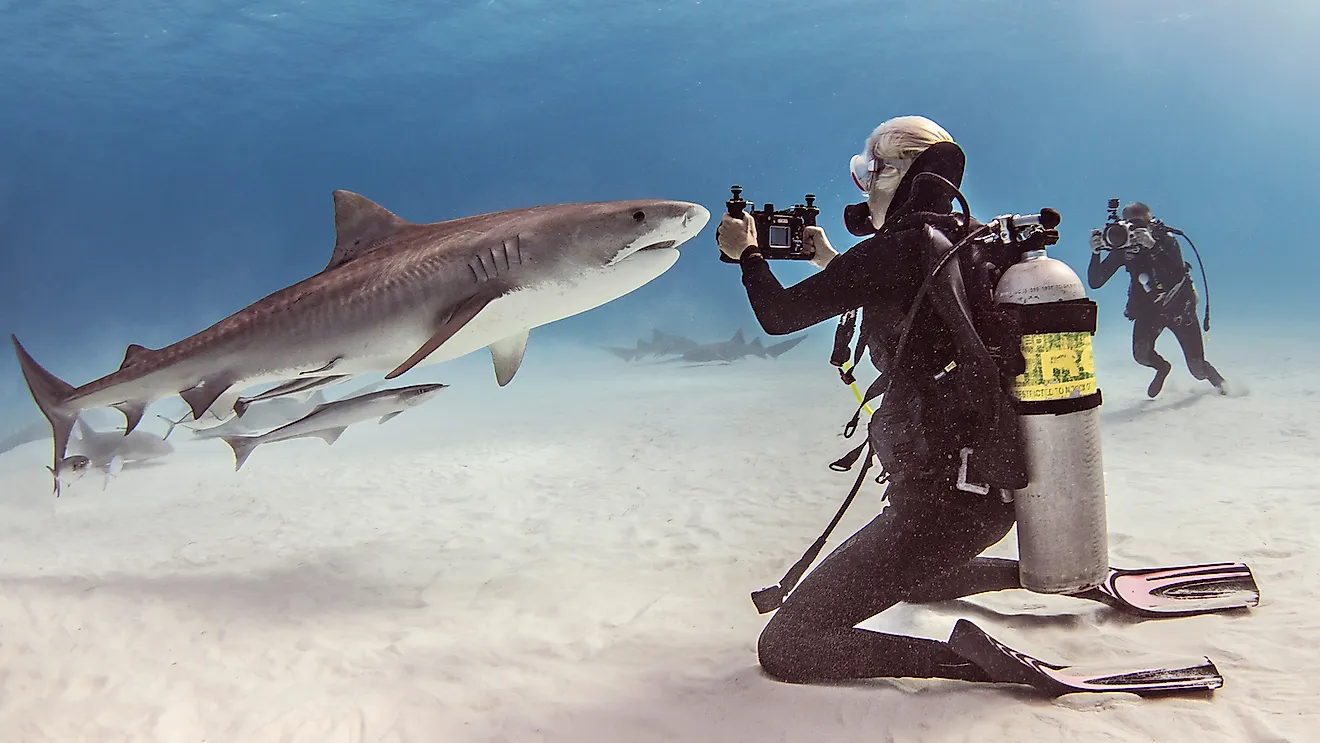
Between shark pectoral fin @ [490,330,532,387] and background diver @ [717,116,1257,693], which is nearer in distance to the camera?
background diver @ [717,116,1257,693]

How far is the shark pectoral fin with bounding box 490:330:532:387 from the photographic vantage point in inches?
161

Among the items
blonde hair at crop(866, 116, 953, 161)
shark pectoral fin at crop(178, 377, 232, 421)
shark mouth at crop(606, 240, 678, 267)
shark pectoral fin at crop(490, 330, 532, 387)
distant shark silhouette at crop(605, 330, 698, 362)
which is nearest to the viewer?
blonde hair at crop(866, 116, 953, 161)

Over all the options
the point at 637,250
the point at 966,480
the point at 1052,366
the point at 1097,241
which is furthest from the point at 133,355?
the point at 1097,241

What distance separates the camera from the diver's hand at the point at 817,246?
3012 mm

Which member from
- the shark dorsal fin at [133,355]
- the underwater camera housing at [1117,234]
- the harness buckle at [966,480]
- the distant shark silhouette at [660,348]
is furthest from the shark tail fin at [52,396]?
the distant shark silhouette at [660,348]

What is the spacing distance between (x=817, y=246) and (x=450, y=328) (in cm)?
175

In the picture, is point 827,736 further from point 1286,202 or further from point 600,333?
point 1286,202

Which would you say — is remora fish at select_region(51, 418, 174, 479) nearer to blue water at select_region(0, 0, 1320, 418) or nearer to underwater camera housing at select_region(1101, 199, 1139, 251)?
underwater camera housing at select_region(1101, 199, 1139, 251)

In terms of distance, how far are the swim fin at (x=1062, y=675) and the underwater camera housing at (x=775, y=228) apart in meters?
1.59

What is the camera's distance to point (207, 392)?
3859mm

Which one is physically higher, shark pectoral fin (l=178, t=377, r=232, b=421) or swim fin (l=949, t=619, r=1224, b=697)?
shark pectoral fin (l=178, t=377, r=232, b=421)

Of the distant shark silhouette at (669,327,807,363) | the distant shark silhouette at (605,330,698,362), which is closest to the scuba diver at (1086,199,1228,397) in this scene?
the distant shark silhouette at (669,327,807,363)

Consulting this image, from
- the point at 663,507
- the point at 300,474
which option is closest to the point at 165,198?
the point at 300,474

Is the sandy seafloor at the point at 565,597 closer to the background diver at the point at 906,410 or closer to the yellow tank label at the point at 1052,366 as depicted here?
the background diver at the point at 906,410
